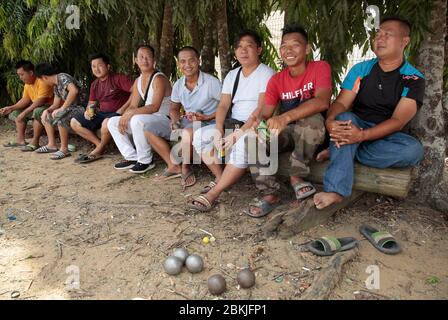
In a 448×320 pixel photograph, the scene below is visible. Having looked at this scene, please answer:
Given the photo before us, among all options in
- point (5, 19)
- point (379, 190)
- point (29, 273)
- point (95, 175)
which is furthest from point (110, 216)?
point (5, 19)

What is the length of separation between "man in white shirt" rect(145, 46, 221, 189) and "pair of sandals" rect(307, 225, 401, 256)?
5.64 feet

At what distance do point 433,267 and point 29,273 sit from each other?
2.87 metres

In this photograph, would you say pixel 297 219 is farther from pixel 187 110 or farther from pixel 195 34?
pixel 195 34

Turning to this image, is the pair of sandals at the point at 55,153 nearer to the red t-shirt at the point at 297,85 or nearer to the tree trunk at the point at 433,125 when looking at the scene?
the red t-shirt at the point at 297,85

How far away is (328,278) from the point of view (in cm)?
251

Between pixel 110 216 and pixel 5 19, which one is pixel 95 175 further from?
pixel 5 19

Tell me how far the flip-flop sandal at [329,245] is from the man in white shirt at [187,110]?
1691 mm

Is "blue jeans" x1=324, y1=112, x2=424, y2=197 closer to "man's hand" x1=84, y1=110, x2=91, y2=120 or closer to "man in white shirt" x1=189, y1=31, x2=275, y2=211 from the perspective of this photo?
"man in white shirt" x1=189, y1=31, x2=275, y2=211

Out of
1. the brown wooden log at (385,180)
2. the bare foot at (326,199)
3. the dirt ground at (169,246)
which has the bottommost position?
the dirt ground at (169,246)

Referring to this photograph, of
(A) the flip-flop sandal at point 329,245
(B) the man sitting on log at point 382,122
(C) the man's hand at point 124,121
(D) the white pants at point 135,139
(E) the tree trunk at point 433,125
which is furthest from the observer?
(C) the man's hand at point 124,121

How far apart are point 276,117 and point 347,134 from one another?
601 millimetres

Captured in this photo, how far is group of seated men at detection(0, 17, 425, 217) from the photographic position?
119 inches

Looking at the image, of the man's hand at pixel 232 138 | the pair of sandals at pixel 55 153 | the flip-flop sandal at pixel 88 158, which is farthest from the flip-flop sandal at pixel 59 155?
the man's hand at pixel 232 138

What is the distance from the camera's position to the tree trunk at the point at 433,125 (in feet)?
11.2
